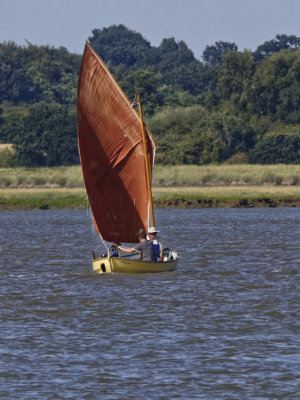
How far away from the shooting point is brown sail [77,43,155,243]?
35844 millimetres

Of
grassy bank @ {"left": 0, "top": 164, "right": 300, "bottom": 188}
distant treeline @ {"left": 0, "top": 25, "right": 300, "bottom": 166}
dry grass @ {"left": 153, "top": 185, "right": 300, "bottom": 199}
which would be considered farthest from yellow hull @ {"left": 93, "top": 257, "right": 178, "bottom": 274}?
distant treeline @ {"left": 0, "top": 25, "right": 300, "bottom": 166}

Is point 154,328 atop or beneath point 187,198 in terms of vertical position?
beneath

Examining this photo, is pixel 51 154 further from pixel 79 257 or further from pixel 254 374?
pixel 254 374

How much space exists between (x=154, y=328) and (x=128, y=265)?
31.9 ft

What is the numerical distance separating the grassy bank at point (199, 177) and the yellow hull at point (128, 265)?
62804 mm

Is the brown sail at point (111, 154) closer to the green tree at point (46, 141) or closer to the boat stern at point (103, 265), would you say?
the boat stern at point (103, 265)

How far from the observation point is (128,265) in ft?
107

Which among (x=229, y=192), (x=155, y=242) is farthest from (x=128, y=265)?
(x=229, y=192)

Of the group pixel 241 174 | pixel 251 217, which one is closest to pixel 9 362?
pixel 251 217

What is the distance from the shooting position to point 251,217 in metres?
72.1

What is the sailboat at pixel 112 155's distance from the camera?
3581 cm

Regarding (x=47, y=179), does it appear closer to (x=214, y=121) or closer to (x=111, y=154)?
(x=214, y=121)

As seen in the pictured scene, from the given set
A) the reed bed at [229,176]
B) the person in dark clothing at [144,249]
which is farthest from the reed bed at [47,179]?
the person in dark clothing at [144,249]

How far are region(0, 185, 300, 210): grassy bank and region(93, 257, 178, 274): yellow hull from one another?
163 feet
